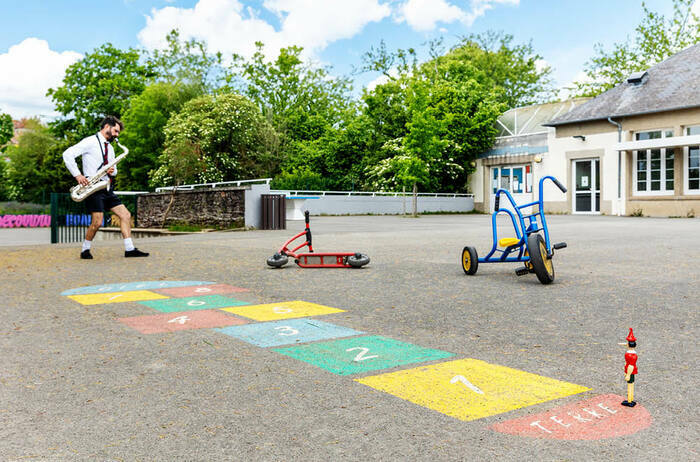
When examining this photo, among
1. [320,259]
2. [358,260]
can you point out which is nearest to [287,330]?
[358,260]

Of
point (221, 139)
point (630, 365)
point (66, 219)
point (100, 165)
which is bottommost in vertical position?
point (630, 365)

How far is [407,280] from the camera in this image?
26.8ft

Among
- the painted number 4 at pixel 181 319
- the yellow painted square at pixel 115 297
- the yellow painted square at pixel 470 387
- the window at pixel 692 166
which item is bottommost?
the yellow painted square at pixel 470 387

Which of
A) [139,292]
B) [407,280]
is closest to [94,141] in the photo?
[139,292]

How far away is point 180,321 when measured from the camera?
18.4ft

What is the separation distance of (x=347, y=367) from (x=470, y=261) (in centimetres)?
474

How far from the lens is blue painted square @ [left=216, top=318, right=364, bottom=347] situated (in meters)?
4.87

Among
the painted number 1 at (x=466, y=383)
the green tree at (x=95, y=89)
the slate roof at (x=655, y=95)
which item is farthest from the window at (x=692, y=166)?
the green tree at (x=95, y=89)

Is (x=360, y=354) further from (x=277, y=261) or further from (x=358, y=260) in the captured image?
(x=277, y=261)

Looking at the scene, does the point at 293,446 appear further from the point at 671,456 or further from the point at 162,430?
the point at 671,456

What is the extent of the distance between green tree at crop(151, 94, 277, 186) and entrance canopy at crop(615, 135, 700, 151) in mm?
19962

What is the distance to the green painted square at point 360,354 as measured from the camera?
13.5ft

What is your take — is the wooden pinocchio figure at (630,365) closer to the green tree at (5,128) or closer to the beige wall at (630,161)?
the beige wall at (630,161)

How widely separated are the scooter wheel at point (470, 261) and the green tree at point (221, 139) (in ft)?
90.5
